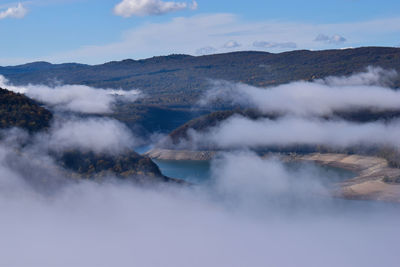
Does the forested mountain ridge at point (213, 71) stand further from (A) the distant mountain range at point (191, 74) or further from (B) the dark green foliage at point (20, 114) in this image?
(B) the dark green foliage at point (20, 114)

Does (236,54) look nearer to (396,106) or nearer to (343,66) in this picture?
(343,66)

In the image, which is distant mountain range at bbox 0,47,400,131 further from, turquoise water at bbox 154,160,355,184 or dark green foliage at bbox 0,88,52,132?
dark green foliage at bbox 0,88,52,132

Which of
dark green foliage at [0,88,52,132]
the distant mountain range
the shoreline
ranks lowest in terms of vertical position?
the shoreline

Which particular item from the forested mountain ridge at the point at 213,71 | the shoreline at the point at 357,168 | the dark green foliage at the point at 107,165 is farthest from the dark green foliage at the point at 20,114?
the forested mountain ridge at the point at 213,71

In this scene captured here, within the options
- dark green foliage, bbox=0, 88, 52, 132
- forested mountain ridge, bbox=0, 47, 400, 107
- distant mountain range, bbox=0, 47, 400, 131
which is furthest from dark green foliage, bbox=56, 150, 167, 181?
forested mountain ridge, bbox=0, 47, 400, 107

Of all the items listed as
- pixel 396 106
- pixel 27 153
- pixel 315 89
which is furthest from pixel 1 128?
pixel 315 89

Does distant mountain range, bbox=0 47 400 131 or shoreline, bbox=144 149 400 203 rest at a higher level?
distant mountain range, bbox=0 47 400 131

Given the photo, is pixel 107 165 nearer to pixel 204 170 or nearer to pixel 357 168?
pixel 204 170
